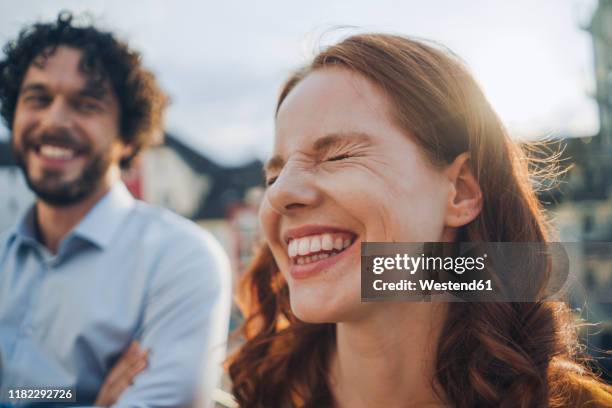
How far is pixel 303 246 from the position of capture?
4.30 ft

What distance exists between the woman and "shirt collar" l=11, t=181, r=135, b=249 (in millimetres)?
1015

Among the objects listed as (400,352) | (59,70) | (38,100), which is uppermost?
(59,70)

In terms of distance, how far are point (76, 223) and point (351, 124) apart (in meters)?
1.49

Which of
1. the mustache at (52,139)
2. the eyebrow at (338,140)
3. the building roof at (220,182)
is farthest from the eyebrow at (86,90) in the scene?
the building roof at (220,182)

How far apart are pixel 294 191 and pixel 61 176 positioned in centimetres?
131

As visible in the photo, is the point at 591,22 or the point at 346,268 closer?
the point at 346,268

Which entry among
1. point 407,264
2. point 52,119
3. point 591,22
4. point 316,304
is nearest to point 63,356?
point 52,119

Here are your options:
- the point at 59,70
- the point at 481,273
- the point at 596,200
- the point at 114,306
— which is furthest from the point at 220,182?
the point at 481,273

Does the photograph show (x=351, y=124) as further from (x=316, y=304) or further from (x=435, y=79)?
(x=316, y=304)

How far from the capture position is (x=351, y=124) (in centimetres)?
128

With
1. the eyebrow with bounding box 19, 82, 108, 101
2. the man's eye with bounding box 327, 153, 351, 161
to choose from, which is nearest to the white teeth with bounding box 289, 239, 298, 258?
the man's eye with bounding box 327, 153, 351, 161

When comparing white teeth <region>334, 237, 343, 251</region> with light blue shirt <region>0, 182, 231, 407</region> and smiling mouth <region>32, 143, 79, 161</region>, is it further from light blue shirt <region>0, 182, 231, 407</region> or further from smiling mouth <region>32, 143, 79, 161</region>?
smiling mouth <region>32, 143, 79, 161</region>

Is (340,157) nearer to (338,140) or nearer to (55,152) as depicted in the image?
(338,140)

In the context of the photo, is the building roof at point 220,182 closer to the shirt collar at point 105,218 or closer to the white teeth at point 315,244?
the shirt collar at point 105,218
